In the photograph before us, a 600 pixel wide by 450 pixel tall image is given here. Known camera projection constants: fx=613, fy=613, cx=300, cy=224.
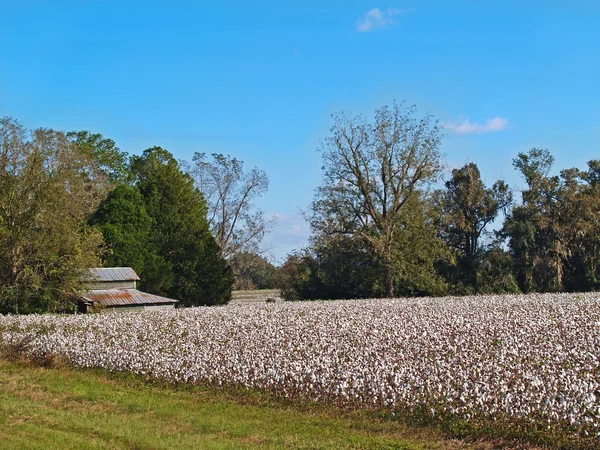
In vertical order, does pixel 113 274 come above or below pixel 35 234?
below

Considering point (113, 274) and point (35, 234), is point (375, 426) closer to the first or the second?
point (35, 234)

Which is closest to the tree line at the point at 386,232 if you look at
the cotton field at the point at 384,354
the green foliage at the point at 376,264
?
the green foliage at the point at 376,264

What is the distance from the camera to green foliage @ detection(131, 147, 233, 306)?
4791cm

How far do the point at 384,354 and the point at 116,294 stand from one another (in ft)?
90.0

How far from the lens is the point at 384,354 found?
43.9 ft

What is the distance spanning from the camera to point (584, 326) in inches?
676

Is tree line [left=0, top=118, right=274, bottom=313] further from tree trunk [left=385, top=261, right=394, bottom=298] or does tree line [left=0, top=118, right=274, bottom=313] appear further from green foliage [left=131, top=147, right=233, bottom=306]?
tree trunk [left=385, top=261, right=394, bottom=298]

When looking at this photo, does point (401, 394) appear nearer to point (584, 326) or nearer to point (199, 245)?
point (584, 326)

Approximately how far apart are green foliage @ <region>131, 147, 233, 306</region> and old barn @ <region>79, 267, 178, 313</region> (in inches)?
222

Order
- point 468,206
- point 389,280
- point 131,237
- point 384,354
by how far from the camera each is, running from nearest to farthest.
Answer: point 384,354 < point 389,280 < point 131,237 < point 468,206

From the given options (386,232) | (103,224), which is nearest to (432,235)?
(386,232)

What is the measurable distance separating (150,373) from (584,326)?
11826 mm

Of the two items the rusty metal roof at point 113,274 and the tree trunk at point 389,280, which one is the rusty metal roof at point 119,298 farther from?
the tree trunk at point 389,280

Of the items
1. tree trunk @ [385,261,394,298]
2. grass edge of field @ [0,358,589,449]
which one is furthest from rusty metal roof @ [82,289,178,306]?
grass edge of field @ [0,358,589,449]
